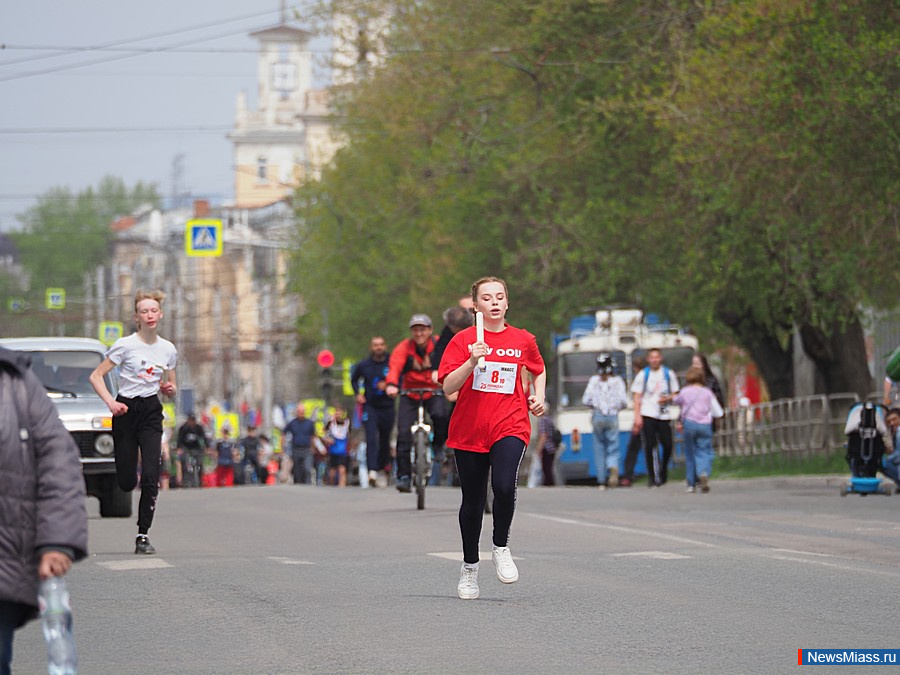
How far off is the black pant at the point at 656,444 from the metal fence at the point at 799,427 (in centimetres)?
→ 277

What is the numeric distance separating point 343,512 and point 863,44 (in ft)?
28.3

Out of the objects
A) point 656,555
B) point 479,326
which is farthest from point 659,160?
point 479,326

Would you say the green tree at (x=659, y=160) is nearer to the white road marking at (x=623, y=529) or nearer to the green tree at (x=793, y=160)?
the green tree at (x=793, y=160)

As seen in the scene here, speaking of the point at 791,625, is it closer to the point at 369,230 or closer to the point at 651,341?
the point at 651,341

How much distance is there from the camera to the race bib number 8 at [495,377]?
10703 mm

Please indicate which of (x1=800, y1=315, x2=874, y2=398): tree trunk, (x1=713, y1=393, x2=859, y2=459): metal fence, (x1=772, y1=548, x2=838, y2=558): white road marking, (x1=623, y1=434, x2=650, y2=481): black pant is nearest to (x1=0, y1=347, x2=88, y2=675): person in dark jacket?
(x1=772, y1=548, x2=838, y2=558): white road marking

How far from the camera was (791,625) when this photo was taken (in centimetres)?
959

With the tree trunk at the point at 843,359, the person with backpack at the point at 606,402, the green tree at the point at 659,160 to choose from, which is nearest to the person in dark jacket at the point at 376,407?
the person with backpack at the point at 606,402

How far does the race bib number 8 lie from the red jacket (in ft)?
27.4

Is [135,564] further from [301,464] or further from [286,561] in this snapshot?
[301,464]

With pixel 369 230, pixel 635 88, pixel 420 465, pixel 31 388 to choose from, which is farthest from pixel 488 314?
pixel 369 230

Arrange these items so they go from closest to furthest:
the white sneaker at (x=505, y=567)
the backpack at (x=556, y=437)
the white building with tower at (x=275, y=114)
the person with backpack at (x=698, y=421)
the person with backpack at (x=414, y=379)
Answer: the white sneaker at (x=505, y=567) → the person with backpack at (x=414, y=379) → the person with backpack at (x=698, y=421) → the backpack at (x=556, y=437) → the white building with tower at (x=275, y=114)

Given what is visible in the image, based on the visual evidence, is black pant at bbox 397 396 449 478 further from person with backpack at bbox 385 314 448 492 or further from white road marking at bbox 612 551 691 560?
white road marking at bbox 612 551 691 560

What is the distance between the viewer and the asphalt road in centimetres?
868
